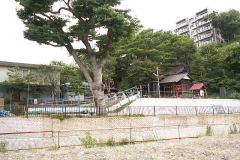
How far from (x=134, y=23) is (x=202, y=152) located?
10.9 metres

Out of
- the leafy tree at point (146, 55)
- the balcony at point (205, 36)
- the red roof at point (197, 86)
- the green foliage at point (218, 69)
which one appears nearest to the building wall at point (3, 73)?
the leafy tree at point (146, 55)

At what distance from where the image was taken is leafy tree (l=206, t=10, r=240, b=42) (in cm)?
5247

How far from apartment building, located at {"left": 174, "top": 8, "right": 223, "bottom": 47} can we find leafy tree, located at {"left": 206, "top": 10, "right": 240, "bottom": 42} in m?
2.58

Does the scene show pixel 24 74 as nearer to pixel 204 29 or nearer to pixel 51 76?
pixel 51 76

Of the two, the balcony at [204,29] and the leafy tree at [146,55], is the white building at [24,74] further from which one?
the balcony at [204,29]

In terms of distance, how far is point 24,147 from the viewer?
34.4 ft

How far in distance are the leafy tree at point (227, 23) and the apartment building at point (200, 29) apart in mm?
2584

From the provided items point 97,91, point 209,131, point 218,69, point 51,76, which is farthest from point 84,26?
point 218,69

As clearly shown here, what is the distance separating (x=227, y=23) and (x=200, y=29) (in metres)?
11.4

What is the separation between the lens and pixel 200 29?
6419 centimetres

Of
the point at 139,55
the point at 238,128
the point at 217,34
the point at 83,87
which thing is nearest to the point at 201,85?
the point at 139,55

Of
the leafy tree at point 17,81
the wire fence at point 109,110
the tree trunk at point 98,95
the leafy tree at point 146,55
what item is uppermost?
the leafy tree at point 146,55

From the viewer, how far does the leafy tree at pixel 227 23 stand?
52469mm

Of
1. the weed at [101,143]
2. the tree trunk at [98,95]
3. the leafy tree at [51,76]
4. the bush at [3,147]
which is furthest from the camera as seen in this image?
the leafy tree at [51,76]
